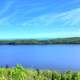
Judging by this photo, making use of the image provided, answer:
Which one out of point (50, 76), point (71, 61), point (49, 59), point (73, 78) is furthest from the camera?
point (49, 59)

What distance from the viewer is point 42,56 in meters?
15.1

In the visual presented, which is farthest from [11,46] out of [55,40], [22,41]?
[55,40]

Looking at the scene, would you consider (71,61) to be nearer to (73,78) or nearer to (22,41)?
(22,41)

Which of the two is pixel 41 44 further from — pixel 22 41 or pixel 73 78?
pixel 73 78

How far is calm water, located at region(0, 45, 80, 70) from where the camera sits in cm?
1268

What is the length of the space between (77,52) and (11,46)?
2.75 m

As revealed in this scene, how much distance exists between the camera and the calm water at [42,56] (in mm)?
12680

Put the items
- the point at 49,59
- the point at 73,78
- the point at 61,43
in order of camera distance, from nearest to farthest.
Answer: the point at 73,78
the point at 49,59
the point at 61,43

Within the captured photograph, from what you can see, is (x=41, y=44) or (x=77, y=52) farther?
(x=41, y=44)

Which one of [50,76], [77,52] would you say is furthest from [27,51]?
[50,76]

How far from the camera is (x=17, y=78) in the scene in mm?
6727

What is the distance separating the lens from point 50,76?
8.56 m

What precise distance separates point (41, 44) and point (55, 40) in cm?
58

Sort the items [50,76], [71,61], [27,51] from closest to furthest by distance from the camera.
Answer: [50,76]
[71,61]
[27,51]
